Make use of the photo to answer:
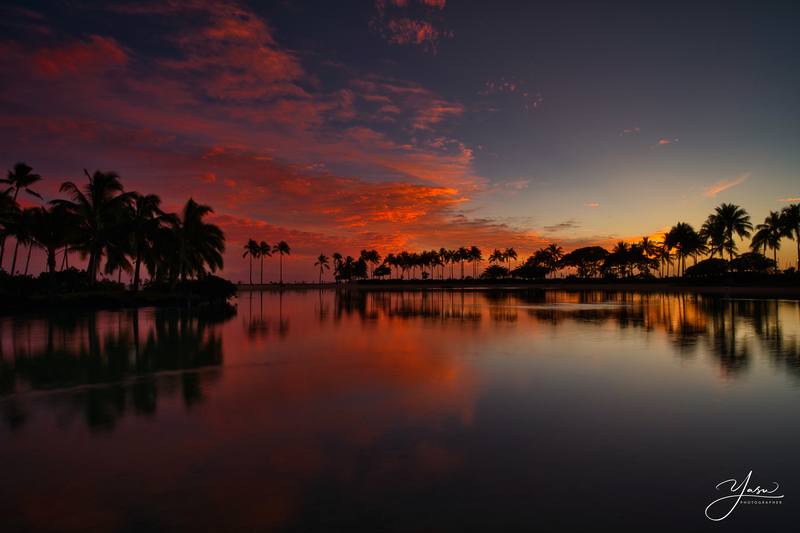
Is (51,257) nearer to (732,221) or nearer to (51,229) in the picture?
(51,229)

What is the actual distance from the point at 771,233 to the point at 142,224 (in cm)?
9413

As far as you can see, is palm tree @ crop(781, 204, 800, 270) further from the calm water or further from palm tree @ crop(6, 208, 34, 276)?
palm tree @ crop(6, 208, 34, 276)

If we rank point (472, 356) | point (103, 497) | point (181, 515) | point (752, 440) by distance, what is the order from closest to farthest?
1. point (181, 515)
2. point (103, 497)
3. point (752, 440)
4. point (472, 356)

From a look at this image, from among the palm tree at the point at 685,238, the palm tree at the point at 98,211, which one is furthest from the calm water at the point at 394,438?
the palm tree at the point at 685,238

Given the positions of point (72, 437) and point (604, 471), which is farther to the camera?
point (72, 437)

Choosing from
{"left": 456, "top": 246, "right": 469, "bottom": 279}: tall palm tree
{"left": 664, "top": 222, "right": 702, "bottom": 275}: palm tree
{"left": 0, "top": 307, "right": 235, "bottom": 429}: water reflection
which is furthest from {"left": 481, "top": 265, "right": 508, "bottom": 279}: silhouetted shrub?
{"left": 0, "top": 307, "right": 235, "bottom": 429}: water reflection

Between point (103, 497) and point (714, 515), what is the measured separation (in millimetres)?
7123

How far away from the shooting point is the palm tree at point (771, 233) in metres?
74.6

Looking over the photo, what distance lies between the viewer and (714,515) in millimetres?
5191

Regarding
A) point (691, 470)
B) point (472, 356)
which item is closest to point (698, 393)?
point (691, 470)

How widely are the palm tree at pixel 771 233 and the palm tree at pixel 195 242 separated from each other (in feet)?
280

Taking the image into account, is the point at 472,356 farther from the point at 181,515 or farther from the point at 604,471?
the point at 181,515

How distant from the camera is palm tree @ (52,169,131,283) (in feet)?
129

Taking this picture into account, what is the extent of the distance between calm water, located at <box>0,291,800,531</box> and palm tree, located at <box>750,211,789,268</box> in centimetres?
7729
